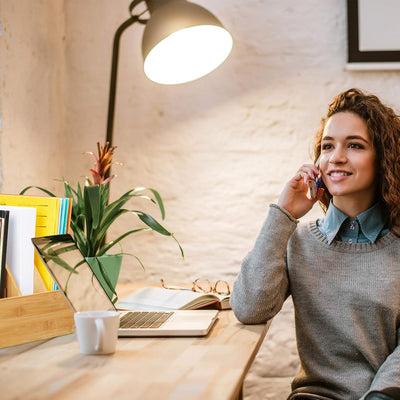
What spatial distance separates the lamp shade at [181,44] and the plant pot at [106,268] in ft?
2.24

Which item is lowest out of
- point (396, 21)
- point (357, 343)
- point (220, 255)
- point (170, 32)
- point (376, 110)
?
point (357, 343)

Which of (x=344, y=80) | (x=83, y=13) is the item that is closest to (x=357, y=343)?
(x=344, y=80)

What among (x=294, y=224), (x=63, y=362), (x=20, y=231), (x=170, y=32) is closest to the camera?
(x=63, y=362)

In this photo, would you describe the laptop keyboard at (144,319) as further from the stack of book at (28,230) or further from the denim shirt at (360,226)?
the denim shirt at (360,226)

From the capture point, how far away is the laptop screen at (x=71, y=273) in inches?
44.1

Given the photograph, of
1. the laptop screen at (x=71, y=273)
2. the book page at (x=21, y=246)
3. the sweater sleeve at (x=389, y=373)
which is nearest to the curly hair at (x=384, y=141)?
the sweater sleeve at (x=389, y=373)

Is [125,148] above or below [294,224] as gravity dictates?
above

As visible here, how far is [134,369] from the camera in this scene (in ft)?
3.05

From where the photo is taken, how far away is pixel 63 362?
969mm

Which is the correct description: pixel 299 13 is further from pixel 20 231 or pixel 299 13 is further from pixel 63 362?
pixel 63 362

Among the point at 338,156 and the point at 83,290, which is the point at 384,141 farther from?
the point at 83,290

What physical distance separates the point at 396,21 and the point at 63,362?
1821 mm

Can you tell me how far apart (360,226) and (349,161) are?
158 mm

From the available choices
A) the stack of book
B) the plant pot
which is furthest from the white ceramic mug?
the plant pot
